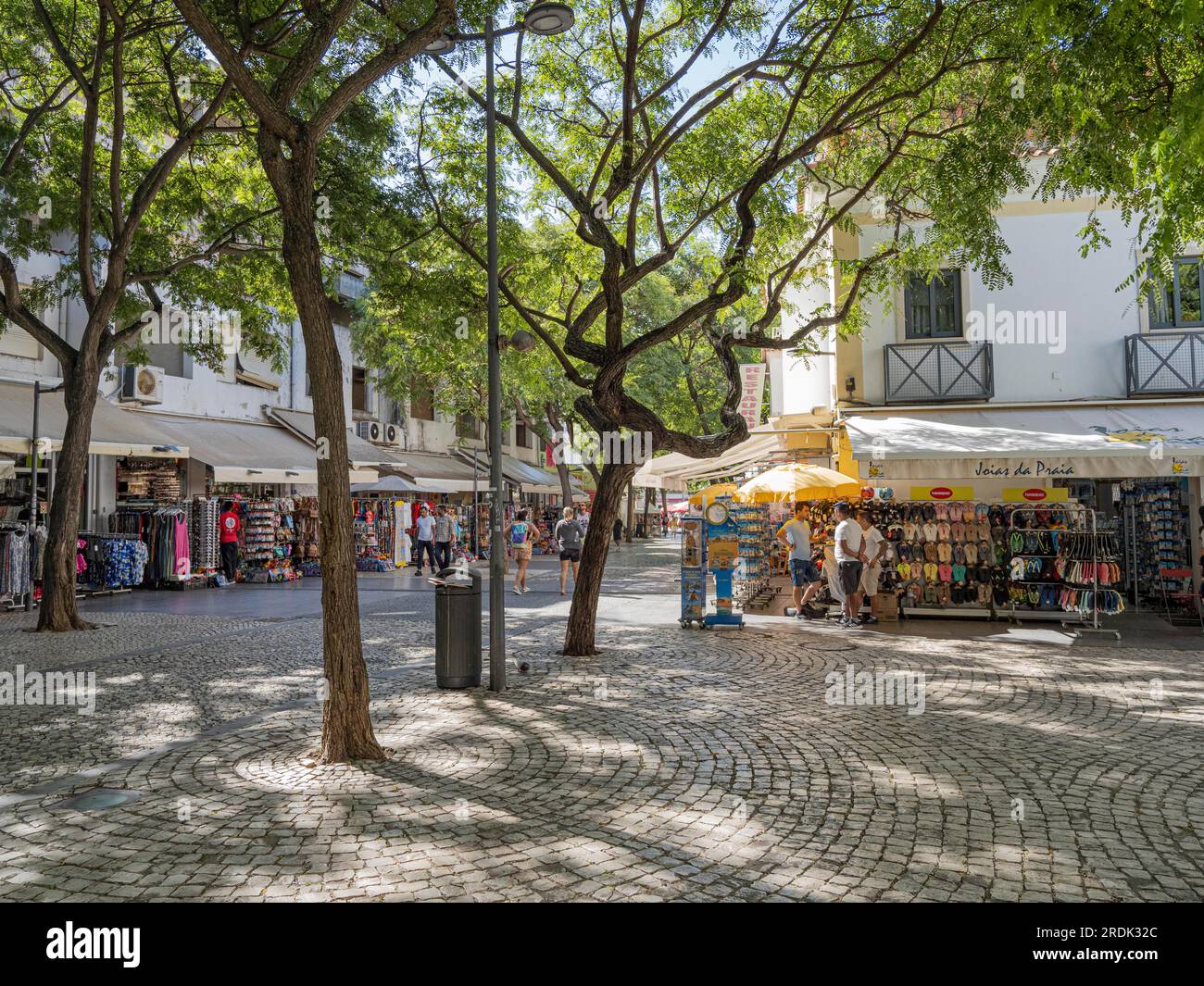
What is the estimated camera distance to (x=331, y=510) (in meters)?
5.84

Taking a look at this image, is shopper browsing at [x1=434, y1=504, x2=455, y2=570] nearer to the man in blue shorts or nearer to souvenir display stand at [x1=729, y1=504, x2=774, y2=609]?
souvenir display stand at [x1=729, y1=504, x2=774, y2=609]

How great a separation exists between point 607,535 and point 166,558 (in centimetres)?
1202

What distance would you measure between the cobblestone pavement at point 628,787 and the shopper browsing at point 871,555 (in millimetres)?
3594

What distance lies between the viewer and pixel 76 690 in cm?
819

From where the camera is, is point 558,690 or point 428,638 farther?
point 428,638

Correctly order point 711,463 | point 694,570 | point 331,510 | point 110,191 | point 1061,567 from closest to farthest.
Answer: point 331,510 → point 694,570 → point 1061,567 → point 110,191 → point 711,463

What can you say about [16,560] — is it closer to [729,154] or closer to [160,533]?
[160,533]

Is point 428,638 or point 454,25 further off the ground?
point 454,25

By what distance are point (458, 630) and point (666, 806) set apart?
12.1 ft

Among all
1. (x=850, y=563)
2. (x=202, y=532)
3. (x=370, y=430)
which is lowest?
Answer: (x=850, y=563)

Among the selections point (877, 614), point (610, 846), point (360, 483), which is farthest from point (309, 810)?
point (360, 483)

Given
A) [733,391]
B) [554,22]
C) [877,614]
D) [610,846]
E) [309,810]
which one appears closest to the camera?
[610,846]

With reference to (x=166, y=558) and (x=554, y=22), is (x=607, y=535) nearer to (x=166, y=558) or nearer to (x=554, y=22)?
(x=554, y=22)

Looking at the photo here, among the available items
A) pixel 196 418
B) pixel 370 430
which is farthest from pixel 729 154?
pixel 370 430
